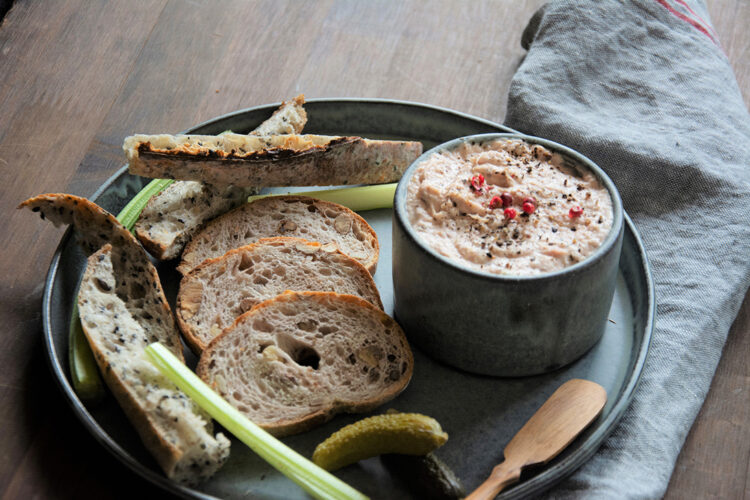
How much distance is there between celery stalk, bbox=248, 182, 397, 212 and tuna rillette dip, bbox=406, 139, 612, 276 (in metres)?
0.53

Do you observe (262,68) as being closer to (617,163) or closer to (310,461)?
(617,163)

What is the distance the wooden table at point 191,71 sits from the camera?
313 centimetres

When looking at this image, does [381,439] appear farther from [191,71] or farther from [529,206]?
[191,71]

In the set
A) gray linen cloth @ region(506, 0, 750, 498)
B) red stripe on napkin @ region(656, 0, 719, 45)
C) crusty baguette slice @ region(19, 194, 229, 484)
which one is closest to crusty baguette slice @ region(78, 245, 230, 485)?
crusty baguette slice @ region(19, 194, 229, 484)

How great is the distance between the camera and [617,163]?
340cm

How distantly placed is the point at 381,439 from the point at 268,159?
1200 millimetres

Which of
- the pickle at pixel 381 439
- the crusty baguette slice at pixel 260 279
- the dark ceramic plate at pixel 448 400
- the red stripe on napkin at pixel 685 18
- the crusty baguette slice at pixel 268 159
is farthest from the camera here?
the red stripe on napkin at pixel 685 18

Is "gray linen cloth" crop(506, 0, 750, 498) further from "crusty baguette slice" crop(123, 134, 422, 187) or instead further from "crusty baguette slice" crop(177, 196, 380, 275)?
"crusty baguette slice" crop(177, 196, 380, 275)

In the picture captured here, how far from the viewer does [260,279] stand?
2816 mm

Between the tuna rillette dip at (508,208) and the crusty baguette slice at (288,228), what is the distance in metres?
0.47

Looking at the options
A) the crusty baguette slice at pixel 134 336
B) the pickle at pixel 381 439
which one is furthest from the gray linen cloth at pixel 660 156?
the crusty baguette slice at pixel 134 336

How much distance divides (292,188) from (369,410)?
1.18 m

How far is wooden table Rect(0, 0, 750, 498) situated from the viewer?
313 centimetres

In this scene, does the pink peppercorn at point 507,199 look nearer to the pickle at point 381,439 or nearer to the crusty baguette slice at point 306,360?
the crusty baguette slice at point 306,360
